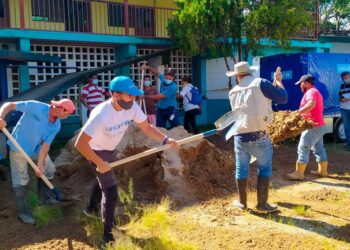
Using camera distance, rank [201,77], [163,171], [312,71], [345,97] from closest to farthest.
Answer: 1. [163,171]
2. [345,97]
3. [312,71]
4. [201,77]

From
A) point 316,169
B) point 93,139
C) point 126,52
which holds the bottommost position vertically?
point 316,169

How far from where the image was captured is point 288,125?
6648 millimetres

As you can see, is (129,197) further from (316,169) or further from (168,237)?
(316,169)

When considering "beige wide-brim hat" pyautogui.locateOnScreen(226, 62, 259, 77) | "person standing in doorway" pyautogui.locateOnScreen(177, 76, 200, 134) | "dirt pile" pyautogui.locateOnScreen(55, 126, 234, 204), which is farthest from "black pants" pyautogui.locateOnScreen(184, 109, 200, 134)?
"beige wide-brim hat" pyautogui.locateOnScreen(226, 62, 259, 77)

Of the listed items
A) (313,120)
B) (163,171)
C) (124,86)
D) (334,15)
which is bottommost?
(163,171)

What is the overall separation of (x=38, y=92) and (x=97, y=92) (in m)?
1.59

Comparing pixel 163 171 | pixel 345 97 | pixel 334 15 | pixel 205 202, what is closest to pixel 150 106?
pixel 163 171

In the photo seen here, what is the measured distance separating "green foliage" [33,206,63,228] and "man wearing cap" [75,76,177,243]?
100 centimetres

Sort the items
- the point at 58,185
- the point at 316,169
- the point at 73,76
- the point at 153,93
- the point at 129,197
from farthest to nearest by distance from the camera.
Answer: the point at 73,76 → the point at 153,93 → the point at 316,169 → the point at 58,185 → the point at 129,197

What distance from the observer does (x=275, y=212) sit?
16.2ft

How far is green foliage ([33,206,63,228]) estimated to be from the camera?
457cm

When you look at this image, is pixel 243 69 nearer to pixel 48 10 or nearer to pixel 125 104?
pixel 125 104

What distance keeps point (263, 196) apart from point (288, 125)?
2.12 meters

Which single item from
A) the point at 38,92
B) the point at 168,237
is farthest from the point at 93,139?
the point at 38,92
